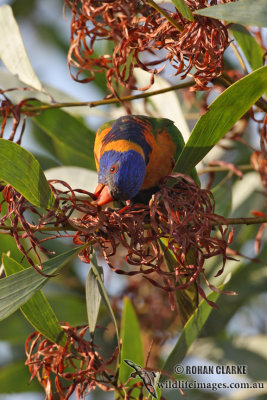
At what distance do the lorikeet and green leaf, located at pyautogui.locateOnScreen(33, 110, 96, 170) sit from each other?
0.04m

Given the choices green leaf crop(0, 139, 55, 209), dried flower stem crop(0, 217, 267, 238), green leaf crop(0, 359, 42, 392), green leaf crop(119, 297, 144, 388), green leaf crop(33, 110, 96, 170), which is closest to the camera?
green leaf crop(0, 139, 55, 209)

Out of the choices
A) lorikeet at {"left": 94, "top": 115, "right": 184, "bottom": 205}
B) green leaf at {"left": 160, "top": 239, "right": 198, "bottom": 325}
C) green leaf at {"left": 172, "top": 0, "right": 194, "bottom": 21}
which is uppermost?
green leaf at {"left": 172, "top": 0, "right": 194, "bottom": 21}

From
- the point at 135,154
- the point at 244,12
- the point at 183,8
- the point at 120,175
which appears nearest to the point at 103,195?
the point at 120,175

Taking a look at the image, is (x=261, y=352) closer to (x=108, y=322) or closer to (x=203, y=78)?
(x=108, y=322)

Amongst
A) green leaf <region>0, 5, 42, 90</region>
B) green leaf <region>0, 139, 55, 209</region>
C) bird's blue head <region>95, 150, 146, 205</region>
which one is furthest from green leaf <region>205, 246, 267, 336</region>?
green leaf <region>0, 139, 55, 209</region>

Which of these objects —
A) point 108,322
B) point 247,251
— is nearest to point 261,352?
point 247,251

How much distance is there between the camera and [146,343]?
2.17 m

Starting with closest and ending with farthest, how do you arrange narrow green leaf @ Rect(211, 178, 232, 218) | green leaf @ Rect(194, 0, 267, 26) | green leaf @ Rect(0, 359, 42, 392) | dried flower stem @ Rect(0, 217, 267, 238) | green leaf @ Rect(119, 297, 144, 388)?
green leaf @ Rect(194, 0, 267, 26)
dried flower stem @ Rect(0, 217, 267, 238)
green leaf @ Rect(119, 297, 144, 388)
narrow green leaf @ Rect(211, 178, 232, 218)
green leaf @ Rect(0, 359, 42, 392)

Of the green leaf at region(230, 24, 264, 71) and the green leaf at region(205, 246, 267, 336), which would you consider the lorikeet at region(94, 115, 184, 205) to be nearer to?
the green leaf at region(230, 24, 264, 71)

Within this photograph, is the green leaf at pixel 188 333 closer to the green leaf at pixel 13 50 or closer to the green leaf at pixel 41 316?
the green leaf at pixel 41 316

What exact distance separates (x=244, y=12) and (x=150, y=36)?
0.35 metres

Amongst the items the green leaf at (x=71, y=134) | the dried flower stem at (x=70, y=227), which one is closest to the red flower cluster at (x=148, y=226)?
the dried flower stem at (x=70, y=227)

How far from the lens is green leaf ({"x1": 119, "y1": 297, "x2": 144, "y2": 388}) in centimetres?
131

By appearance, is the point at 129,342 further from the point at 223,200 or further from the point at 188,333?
the point at 223,200
